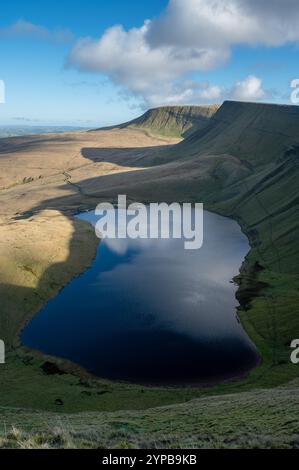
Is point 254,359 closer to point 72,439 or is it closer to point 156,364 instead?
point 156,364

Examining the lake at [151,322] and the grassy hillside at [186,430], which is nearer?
the grassy hillside at [186,430]

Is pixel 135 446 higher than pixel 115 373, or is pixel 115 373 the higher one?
pixel 135 446

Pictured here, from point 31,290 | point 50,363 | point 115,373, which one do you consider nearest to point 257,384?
point 115,373

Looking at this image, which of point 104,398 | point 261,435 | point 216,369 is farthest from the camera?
point 216,369

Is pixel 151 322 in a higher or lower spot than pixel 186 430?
lower

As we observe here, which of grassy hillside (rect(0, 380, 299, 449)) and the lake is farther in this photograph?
the lake

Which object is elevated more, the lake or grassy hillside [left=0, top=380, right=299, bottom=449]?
grassy hillside [left=0, top=380, right=299, bottom=449]

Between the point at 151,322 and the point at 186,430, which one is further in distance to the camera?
the point at 151,322

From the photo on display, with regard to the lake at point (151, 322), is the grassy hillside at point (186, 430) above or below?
above
